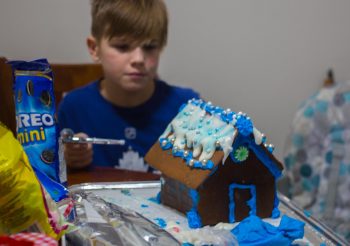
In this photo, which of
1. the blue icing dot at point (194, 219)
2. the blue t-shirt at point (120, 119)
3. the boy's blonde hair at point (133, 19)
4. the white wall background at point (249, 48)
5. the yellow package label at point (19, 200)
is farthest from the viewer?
the white wall background at point (249, 48)

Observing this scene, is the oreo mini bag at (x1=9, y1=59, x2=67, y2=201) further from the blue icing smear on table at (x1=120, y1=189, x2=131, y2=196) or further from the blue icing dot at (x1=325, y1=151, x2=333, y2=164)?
the blue icing dot at (x1=325, y1=151, x2=333, y2=164)

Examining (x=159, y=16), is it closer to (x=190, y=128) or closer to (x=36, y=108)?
(x=190, y=128)

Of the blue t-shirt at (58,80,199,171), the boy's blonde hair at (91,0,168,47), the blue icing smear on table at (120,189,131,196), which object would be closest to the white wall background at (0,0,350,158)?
the blue t-shirt at (58,80,199,171)

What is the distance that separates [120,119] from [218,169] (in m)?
0.72

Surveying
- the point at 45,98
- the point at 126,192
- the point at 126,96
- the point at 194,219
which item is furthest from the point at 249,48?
the point at 45,98

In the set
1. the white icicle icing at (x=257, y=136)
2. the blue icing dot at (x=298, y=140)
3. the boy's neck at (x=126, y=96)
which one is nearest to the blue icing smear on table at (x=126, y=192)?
the white icicle icing at (x=257, y=136)

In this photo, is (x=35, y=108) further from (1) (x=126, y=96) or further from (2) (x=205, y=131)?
(1) (x=126, y=96)

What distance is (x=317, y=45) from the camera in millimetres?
2158

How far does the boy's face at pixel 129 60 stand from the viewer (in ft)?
4.41

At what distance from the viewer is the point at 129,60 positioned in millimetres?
1355

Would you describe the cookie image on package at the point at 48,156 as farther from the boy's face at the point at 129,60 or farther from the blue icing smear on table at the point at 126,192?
the boy's face at the point at 129,60

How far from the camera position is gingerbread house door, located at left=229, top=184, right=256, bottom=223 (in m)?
0.87

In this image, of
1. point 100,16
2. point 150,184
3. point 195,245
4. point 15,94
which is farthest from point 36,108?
point 100,16

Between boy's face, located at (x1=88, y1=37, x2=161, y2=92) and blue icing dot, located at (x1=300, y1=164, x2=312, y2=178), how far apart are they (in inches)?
35.3
